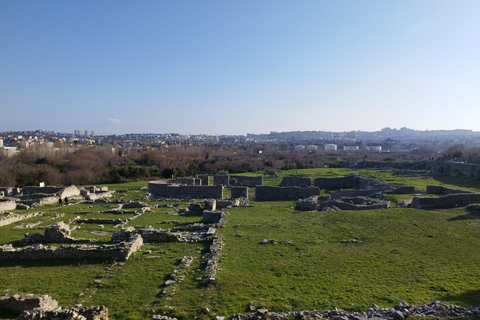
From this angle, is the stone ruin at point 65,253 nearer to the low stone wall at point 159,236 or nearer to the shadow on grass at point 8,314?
the low stone wall at point 159,236

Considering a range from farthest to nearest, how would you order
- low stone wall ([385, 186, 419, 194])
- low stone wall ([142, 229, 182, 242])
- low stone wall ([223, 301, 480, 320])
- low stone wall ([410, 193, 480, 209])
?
low stone wall ([385, 186, 419, 194]), low stone wall ([410, 193, 480, 209]), low stone wall ([142, 229, 182, 242]), low stone wall ([223, 301, 480, 320])

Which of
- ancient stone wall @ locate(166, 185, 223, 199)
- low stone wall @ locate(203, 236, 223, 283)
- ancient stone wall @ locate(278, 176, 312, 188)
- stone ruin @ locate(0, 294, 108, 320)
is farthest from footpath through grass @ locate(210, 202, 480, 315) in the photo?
ancient stone wall @ locate(278, 176, 312, 188)

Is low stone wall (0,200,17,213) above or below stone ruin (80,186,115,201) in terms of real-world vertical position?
above

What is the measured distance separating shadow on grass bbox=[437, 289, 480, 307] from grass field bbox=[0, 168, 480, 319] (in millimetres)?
29

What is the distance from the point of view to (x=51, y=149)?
232ft

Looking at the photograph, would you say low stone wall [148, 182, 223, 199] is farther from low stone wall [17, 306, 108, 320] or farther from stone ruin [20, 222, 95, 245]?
low stone wall [17, 306, 108, 320]

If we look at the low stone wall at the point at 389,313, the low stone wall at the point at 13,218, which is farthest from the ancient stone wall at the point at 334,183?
the low stone wall at the point at 389,313

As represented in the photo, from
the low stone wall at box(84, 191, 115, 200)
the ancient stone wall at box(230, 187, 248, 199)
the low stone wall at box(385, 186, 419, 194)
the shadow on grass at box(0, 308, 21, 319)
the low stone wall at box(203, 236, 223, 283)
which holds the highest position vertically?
the low stone wall at box(203, 236, 223, 283)

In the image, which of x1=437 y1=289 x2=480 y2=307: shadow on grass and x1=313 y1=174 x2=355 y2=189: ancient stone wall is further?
x1=313 y1=174 x2=355 y2=189: ancient stone wall

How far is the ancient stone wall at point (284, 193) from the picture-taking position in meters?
32.5

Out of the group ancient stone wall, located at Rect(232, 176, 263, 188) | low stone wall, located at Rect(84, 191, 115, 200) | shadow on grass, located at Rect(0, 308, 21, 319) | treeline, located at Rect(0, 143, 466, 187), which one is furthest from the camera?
treeline, located at Rect(0, 143, 466, 187)

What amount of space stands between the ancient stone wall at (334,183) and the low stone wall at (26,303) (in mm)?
33943

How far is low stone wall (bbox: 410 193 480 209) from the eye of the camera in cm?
2334

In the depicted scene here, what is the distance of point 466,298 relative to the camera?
30.5 ft
